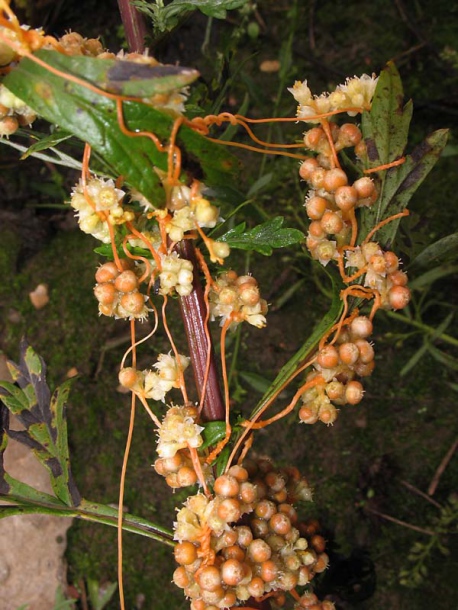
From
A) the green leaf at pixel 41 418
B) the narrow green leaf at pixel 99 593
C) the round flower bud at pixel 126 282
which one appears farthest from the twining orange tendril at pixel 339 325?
the narrow green leaf at pixel 99 593

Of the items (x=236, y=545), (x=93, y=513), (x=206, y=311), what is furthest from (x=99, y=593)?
(x=206, y=311)

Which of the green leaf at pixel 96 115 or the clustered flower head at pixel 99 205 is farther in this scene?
the clustered flower head at pixel 99 205

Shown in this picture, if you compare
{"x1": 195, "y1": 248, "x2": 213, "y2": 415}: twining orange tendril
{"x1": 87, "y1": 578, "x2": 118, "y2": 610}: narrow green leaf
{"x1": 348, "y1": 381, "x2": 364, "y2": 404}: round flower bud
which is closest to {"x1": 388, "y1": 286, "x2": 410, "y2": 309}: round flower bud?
{"x1": 348, "y1": 381, "x2": 364, "y2": 404}: round flower bud

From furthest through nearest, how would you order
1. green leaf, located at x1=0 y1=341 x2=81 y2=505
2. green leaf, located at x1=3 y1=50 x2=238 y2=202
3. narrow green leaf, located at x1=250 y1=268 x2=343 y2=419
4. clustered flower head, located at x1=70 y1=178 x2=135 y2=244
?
green leaf, located at x1=0 y1=341 x2=81 y2=505
narrow green leaf, located at x1=250 y1=268 x2=343 y2=419
clustered flower head, located at x1=70 y1=178 x2=135 y2=244
green leaf, located at x1=3 y1=50 x2=238 y2=202

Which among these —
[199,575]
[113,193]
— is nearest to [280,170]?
[113,193]

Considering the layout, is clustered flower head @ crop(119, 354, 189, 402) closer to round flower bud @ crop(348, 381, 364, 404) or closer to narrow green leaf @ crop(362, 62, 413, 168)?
round flower bud @ crop(348, 381, 364, 404)

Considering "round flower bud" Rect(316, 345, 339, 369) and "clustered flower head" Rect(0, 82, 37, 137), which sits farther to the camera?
"round flower bud" Rect(316, 345, 339, 369)

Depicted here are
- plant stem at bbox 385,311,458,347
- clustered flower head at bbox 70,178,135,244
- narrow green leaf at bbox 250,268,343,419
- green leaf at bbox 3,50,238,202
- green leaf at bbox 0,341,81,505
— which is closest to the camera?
green leaf at bbox 3,50,238,202

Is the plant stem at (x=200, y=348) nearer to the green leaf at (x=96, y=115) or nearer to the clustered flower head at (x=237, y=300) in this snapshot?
the clustered flower head at (x=237, y=300)
